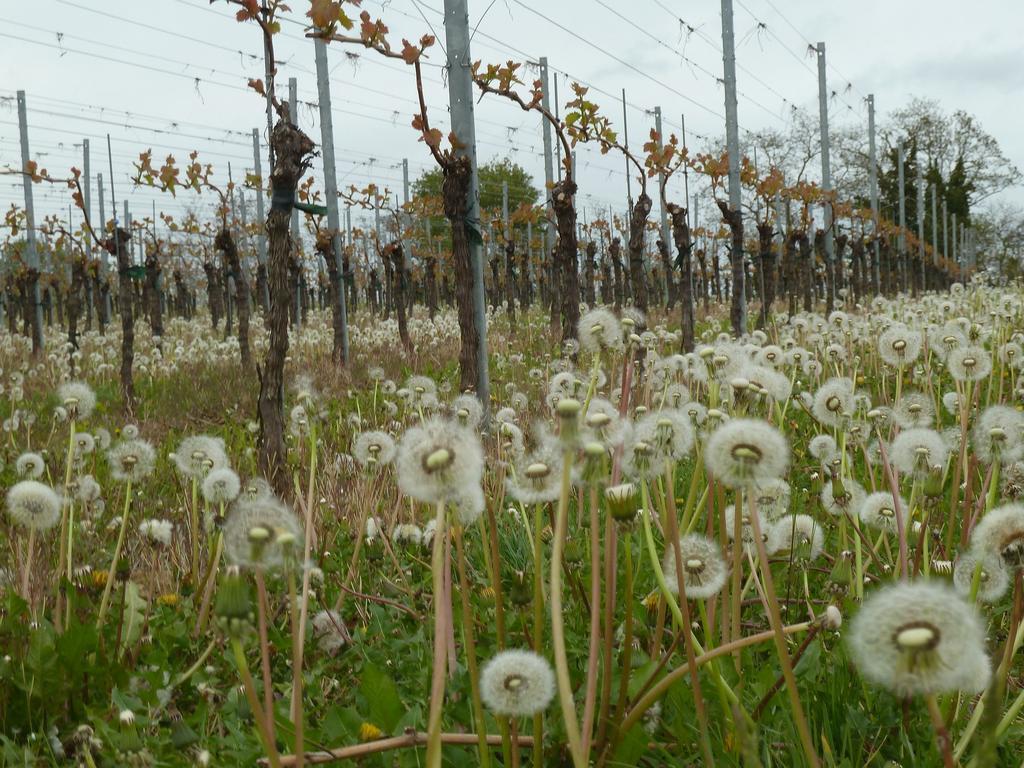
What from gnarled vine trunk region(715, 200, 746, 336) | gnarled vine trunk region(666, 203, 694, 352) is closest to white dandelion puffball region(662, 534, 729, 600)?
gnarled vine trunk region(666, 203, 694, 352)

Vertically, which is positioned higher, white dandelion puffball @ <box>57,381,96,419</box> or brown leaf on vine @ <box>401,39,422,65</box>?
brown leaf on vine @ <box>401,39,422,65</box>

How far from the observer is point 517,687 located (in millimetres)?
1386

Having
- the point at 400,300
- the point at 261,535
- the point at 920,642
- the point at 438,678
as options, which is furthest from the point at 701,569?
the point at 400,300

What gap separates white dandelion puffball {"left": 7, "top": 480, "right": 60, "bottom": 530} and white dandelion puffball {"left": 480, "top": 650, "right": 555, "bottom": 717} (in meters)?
1.61

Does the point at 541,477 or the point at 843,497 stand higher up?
the point at 541,477

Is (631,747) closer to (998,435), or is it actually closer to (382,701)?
(382,701)

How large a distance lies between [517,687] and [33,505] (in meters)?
1.68

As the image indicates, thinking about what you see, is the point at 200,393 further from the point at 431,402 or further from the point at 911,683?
the point at 911,683

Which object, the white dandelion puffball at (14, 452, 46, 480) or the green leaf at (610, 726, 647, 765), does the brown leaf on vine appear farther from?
the green leaf at (610, 726, 647, 765)

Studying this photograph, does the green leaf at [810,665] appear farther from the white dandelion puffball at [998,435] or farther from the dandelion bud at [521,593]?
the dandelion bud at [521,593]

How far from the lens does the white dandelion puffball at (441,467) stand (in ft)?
4.39

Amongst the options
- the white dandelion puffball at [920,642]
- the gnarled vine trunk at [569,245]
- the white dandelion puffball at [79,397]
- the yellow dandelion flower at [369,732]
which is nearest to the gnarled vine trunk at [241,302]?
the gnarled vine trunk at [569,245]

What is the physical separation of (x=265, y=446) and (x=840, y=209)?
2706cm

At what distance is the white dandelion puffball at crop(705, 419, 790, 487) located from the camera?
56.3 inches
